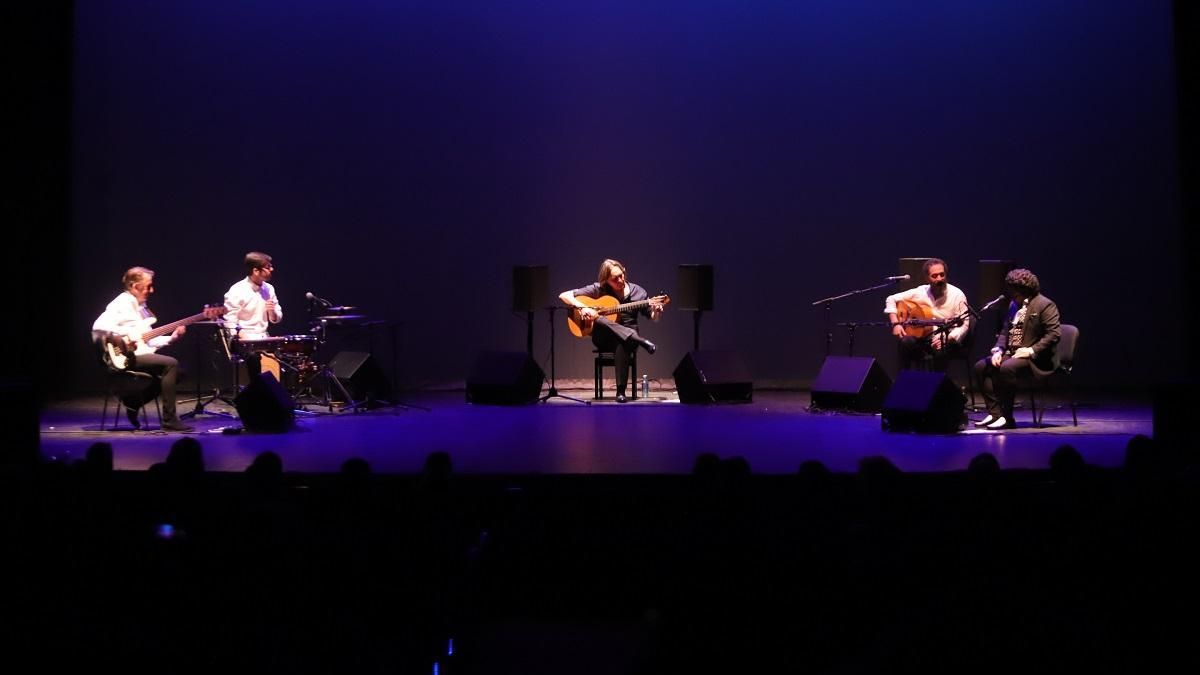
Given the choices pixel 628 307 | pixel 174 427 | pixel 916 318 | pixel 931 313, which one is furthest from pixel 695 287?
pixel 174 427

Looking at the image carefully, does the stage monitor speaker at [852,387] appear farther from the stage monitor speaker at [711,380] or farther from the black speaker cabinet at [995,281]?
the black speaker cabinet at [995,281]

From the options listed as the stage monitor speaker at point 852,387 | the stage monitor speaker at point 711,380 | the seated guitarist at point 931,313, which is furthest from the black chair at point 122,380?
the seated guitarist at point 931,313

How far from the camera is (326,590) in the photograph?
8.10 ft

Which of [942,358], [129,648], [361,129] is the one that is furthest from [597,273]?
[129,648]

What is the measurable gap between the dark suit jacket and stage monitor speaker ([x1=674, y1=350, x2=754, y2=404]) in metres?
2.56

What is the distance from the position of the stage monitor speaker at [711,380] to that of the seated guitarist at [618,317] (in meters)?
0.38

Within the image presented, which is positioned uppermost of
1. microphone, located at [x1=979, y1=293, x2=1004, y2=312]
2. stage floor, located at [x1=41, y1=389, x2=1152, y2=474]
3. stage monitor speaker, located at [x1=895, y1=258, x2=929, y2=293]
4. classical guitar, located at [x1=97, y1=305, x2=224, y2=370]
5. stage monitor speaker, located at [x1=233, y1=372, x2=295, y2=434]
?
stage monitor speaker, located at [x1=895, y1=258, x2=929, y2=293]

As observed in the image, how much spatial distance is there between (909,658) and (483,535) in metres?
2.35

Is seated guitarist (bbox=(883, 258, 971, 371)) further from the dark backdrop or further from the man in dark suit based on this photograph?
the dark backdrop

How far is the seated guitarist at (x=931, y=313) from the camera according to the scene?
351 inches

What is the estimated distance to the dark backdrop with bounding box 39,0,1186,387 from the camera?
10586 mm

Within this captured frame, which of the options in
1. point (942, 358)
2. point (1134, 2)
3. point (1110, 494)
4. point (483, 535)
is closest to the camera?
point (1110, 494)

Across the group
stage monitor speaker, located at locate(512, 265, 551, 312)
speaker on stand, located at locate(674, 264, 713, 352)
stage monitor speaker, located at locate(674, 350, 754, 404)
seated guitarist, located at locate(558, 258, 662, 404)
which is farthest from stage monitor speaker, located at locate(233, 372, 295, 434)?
speaker on stand, located at locate(674, 264, 713, 352)

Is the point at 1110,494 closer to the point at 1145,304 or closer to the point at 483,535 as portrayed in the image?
the point at 483,535
